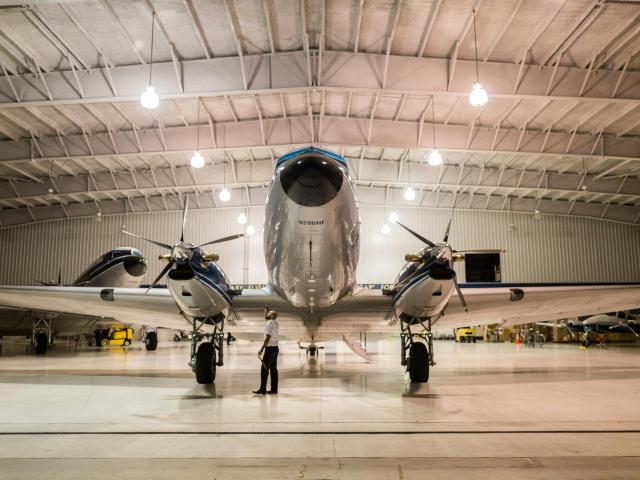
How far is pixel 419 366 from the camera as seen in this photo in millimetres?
10195

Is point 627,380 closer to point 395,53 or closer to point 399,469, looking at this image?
point 399,469

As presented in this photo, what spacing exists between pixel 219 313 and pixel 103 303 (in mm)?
3542

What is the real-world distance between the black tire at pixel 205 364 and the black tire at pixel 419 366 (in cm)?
435

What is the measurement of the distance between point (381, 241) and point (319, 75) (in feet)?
65.8

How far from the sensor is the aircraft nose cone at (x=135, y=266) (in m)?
20.2

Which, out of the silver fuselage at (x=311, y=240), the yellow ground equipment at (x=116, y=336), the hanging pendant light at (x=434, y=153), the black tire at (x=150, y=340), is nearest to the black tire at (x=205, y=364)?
the silver fuselage at (x=311, y=240)

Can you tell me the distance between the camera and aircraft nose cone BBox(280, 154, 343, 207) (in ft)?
24.7

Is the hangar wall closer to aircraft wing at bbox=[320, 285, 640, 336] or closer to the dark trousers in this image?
aircraft wing at bbox=[320, 285, 640, 336]

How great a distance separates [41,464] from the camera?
168 inches

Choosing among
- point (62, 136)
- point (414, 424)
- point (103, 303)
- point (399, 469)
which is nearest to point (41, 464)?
point (399, 469)

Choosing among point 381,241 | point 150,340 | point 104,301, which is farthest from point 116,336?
point 104,301

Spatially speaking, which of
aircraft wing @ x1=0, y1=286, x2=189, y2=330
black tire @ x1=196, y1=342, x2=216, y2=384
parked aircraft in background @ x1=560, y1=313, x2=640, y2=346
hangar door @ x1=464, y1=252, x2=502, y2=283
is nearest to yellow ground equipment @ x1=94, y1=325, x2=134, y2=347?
aircraft wing @ x1=0, y1=286, x2=189, y2=330

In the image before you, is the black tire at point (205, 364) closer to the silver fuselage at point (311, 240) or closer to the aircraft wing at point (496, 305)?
the silver fuselage at point (311, 240)

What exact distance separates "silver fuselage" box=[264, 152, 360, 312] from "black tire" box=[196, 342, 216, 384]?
7.34 ft
